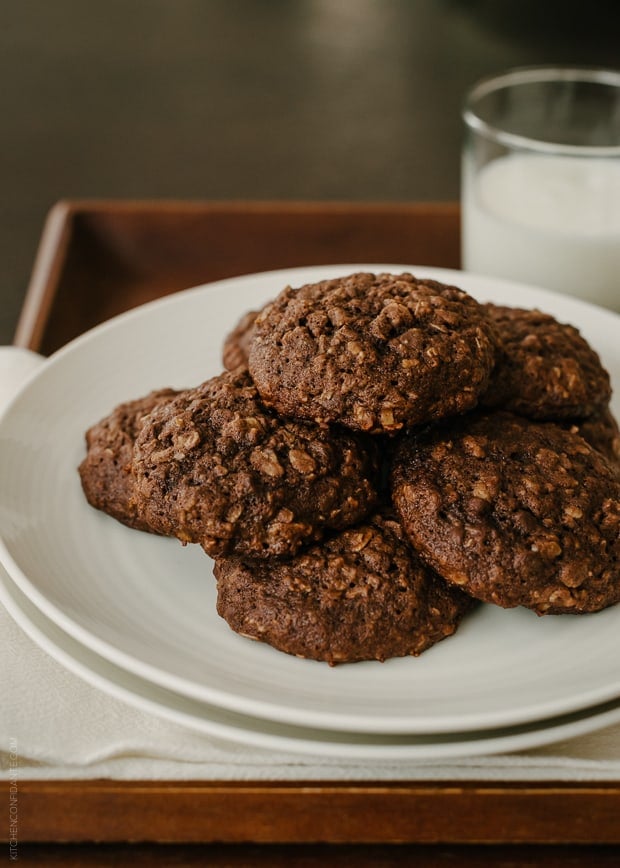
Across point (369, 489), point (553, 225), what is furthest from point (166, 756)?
point (553, 225)

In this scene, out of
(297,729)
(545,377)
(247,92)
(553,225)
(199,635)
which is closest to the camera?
(297,729)

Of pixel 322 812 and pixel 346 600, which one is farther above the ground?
pixel 346 600

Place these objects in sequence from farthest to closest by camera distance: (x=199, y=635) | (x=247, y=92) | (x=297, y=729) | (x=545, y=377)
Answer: (x=247, y=92), (x=545, y=377), (x=199, y=635), (x=297, y=729)

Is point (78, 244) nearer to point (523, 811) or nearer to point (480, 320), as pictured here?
point (480, 320)

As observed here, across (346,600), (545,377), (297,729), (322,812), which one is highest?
(545,377)

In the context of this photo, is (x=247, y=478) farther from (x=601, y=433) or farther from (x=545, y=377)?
(x=601, y=433)

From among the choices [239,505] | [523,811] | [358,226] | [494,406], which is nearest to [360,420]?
[239,505]
